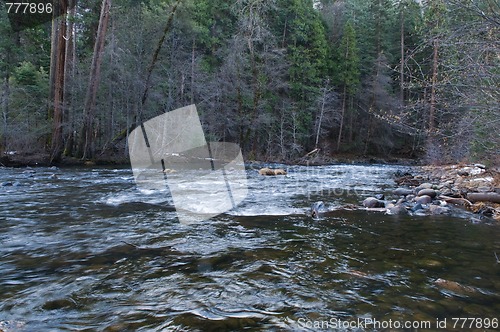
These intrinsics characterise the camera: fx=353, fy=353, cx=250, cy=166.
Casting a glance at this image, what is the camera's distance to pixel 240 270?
3.19 metres

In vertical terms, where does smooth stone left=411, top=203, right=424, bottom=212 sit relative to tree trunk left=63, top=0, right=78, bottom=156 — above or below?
below

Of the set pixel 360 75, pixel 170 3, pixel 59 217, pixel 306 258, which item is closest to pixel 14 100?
pixel 170 3

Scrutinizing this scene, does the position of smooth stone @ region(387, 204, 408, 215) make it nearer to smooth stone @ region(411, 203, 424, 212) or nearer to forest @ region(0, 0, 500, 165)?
smooth stone @ region(411, 203, 424, 212)

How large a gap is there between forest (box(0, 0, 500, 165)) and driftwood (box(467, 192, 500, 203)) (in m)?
1.31

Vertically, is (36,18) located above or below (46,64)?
above

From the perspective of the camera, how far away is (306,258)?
3.53 meters

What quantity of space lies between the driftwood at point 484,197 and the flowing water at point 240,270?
5.66 feet

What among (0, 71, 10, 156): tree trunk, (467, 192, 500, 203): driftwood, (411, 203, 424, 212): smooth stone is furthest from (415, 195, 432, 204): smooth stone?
(0, 71, 10, 156): tree trunk

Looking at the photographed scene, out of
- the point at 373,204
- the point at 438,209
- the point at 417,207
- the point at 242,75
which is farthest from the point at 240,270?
the point at 242,75

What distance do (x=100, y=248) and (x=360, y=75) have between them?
97.1ft

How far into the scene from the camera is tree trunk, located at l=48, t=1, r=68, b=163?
14.6 m

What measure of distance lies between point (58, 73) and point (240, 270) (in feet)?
49.7

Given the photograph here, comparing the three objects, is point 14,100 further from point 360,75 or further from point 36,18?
point 360,75

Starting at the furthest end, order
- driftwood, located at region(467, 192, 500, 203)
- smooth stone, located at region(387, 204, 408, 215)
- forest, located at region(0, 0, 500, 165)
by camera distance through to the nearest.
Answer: driftwood, located at region(467, 192, 500, 203), forest, located at region(0, 0, 500, 165), smooth stone, located at region(387, 204, 408, 215)
